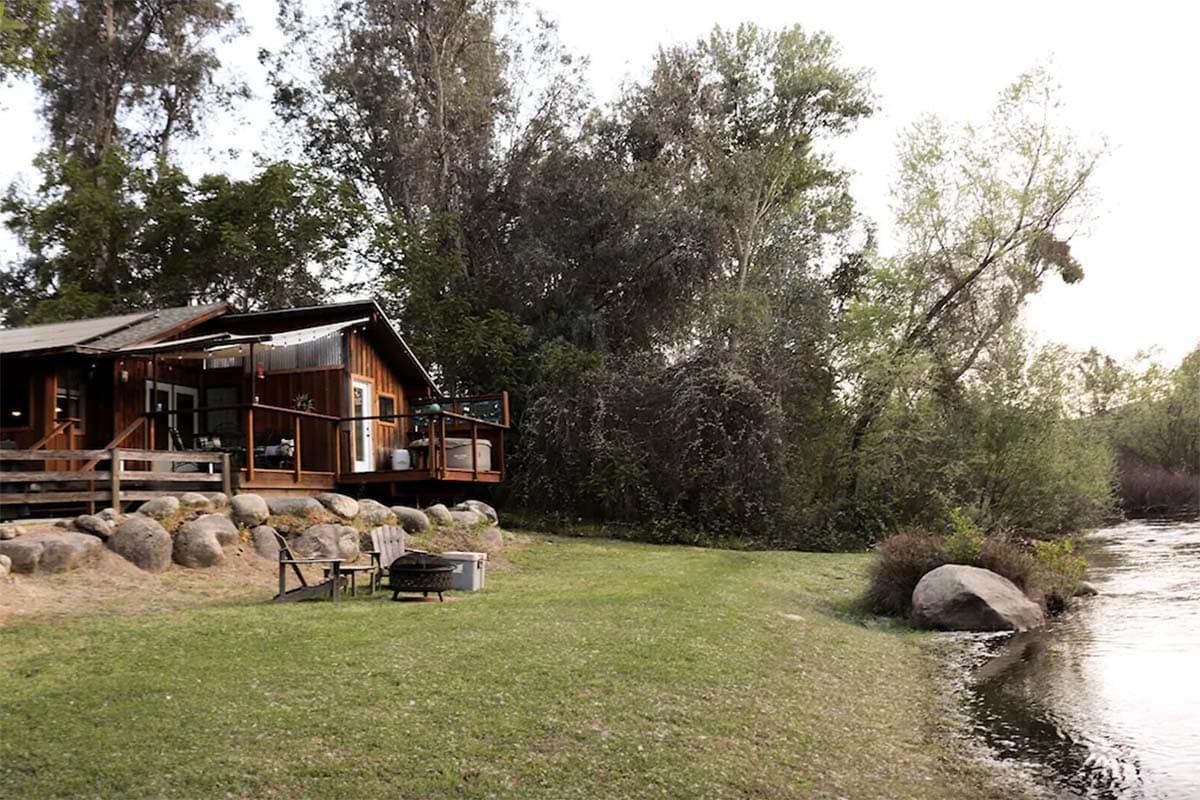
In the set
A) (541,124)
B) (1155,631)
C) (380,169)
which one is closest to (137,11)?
(380,169)

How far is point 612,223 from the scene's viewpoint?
112 ft

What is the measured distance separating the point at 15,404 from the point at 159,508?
6.10 meters

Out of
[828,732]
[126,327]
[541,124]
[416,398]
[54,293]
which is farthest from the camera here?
[541,124]

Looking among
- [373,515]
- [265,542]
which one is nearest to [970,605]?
[373,515]

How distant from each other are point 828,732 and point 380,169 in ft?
108

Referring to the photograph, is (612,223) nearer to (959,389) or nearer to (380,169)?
(380,169)

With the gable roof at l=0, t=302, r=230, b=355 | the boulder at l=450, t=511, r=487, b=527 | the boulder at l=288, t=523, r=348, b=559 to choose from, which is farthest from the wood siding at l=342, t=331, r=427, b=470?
the boulder at l=288, t=523, r=348, b=559

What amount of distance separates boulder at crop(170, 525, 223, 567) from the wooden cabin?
141cm

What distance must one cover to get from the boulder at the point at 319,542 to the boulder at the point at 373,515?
4.63ft

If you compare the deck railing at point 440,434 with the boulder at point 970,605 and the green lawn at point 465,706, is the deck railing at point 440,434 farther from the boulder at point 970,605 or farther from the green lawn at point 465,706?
the boulder at point 970,605

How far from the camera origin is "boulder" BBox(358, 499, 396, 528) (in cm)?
1858

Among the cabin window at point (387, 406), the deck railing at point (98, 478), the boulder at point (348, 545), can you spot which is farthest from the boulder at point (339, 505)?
the cabin window at point (387, 406)

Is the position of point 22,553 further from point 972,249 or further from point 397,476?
point 972,249

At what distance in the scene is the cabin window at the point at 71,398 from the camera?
19578 millimetres
